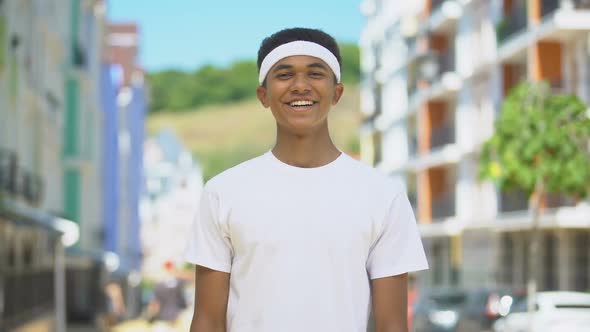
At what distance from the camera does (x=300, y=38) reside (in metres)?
3.48

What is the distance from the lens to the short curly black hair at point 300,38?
11.4 feet

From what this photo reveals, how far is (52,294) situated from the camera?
1336 inches

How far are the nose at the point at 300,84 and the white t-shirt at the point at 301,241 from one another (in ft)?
0.66

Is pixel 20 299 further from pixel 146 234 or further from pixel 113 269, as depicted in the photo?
pixel 146 234

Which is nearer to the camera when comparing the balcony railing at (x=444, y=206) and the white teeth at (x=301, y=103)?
the white teeth at (x=301, y=103)

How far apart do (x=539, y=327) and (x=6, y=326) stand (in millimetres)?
9372

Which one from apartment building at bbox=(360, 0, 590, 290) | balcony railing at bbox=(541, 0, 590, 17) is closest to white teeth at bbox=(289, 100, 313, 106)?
apartment building at bbox=(360, 0, 590, 290)

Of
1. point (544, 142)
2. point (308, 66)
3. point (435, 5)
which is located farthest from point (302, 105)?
point (435, 5)

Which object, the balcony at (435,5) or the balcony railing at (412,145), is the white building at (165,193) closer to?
the balcony railing at (412,145)

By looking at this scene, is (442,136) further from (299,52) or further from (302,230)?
(302,230)

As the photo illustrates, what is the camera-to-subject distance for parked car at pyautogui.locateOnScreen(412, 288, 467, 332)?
2792cm

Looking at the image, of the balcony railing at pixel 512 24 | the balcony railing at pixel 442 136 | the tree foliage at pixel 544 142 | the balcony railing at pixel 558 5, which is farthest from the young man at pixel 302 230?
the balcony railing at pixel 442 136

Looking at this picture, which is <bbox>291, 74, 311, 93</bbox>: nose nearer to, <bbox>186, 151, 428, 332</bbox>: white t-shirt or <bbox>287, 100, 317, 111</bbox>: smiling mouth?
<bbox>287, 100, 317, 111</bbox>: smiling mouth

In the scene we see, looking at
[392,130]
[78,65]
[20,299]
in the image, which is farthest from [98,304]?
[20,299]
